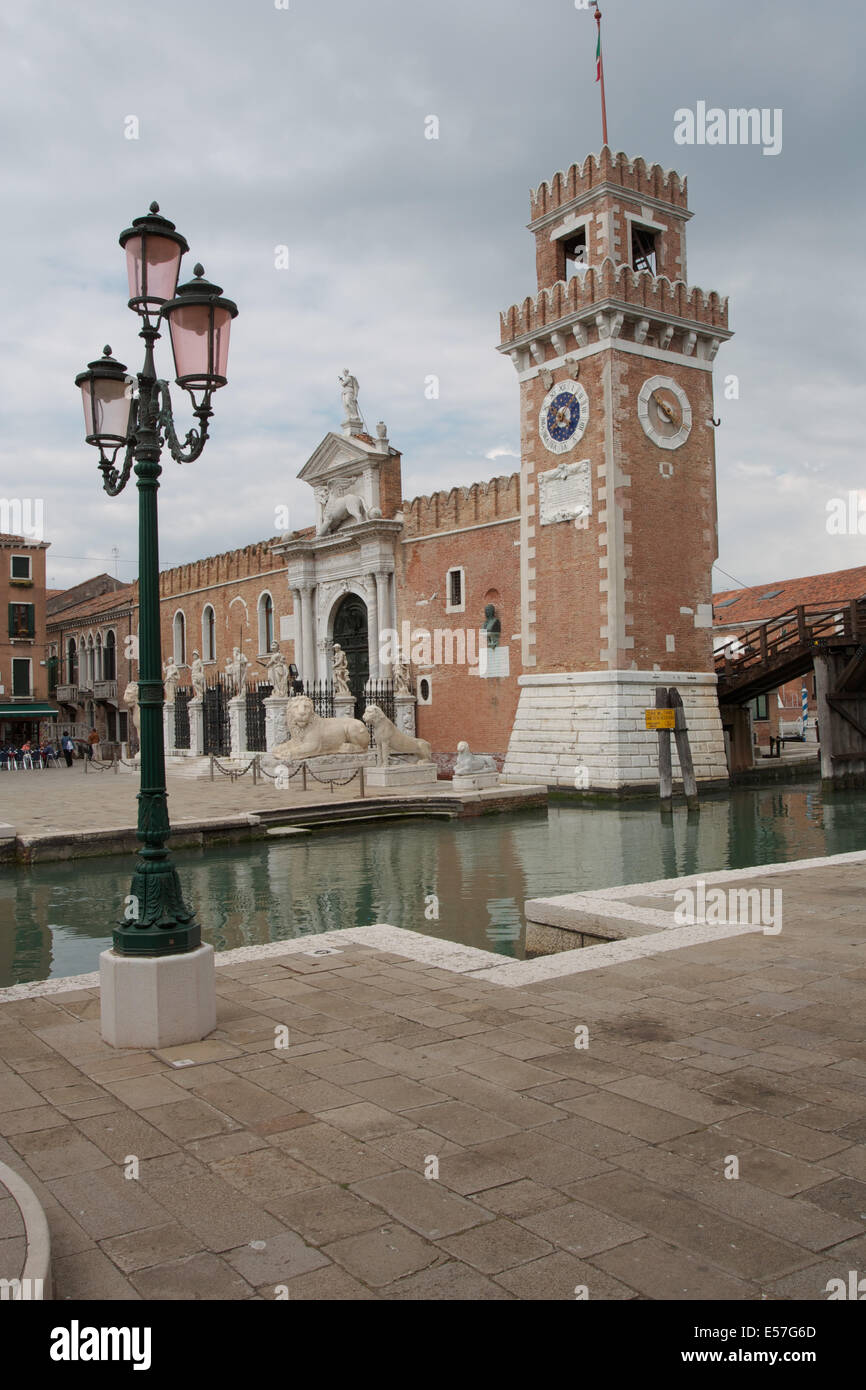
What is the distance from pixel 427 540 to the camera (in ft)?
87.1

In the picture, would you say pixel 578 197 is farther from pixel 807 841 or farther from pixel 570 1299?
pixel 570 1299

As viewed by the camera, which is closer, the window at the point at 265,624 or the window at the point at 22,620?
the window at the point at 265,624

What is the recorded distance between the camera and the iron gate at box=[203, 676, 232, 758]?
89.1 ft

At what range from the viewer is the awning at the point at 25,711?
40.5m

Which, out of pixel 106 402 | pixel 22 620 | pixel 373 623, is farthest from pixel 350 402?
pixel 106 402

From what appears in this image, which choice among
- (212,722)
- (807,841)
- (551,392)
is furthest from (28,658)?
(807,841)


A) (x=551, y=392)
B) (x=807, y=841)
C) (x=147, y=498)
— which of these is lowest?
(x=807, y=841)

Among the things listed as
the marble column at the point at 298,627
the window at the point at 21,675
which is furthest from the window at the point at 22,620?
the marble column at the point at 298,627

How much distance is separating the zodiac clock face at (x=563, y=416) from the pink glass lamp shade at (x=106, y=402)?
16.1 metres

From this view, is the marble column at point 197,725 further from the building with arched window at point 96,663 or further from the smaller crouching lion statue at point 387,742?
the building with arched window at point 96,663

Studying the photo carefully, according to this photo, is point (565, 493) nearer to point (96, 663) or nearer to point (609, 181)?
point (609, 181)

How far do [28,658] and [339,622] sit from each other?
55.2 ft

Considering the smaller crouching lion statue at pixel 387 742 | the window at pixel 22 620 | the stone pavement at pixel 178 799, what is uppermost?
the window at pixel 22 620

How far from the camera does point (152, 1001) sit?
4.55 metres
